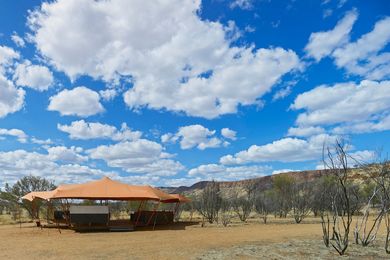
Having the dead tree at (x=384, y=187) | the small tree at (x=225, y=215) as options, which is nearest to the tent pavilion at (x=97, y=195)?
the small tree at (x=225, y=215)

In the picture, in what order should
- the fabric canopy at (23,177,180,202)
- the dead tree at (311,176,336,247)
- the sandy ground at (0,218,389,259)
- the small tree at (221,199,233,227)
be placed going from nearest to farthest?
the sandy ground at (0,218,389,259)
the dead tree at (311,176,336,247)
the fabric canopy at (23,177,180,202)
the small tree at (221,199,233,227)

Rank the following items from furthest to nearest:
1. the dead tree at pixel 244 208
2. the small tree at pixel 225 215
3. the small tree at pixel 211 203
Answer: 1. the dead tree at pixel 244 208
2. the small tree at pixel 211 203
3. the small tree at pixel 225 215

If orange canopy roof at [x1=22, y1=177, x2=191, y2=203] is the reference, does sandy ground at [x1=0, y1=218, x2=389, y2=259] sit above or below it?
below

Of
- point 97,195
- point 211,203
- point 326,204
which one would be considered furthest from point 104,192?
point 326,204

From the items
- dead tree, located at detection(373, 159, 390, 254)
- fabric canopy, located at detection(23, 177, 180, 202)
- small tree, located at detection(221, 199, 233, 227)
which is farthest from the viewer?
small tree, located at detection(221, 199, 233, 227)

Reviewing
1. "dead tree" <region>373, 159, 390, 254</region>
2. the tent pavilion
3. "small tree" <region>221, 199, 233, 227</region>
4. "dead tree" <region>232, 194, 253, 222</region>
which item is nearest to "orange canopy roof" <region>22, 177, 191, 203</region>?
the tent pavilion

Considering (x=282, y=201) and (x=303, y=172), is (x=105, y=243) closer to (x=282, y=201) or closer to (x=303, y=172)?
(x=282, y=201)

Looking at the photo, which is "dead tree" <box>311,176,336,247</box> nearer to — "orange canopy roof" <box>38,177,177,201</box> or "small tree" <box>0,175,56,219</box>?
"orange canopy roof" <box>38,177,177,201</box>

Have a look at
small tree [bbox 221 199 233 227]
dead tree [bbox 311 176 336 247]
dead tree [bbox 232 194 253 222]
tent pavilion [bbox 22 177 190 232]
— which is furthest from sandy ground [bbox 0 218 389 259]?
dead tree [bbox 232 194 253 222]

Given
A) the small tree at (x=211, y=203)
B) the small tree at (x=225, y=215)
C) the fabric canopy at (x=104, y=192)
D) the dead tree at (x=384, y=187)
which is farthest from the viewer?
the small tree at (x=211, y=203)

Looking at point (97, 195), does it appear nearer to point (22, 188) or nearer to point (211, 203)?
point (211, 203)

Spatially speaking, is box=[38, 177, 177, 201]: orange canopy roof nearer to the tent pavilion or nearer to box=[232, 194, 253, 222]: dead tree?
the tent pavilion

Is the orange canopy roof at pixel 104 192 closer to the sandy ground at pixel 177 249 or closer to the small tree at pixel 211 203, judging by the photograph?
the sandy ground at pixel 177 249

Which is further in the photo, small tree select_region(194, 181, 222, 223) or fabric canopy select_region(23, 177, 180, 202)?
small tree select_region(194, 181, 222, 223)
